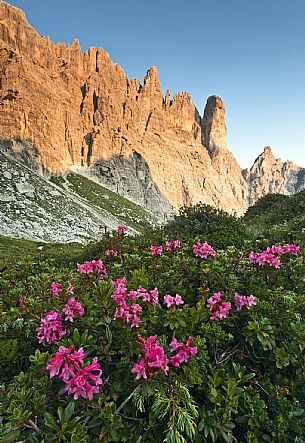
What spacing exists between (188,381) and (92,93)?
124 meters

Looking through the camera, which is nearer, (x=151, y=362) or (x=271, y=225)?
(x=151, y=362)

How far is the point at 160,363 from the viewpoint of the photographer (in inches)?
89.8

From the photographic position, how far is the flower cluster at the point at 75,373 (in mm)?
2078

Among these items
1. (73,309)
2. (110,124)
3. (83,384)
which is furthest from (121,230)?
(110,124)

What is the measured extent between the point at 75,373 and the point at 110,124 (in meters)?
118

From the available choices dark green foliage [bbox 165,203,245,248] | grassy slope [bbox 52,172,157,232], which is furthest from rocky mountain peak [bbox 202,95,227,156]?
dark green foliage [bbox 165,203,245,248]

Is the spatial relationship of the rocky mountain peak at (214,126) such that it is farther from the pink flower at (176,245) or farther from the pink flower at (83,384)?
the pink flower at (83,384)

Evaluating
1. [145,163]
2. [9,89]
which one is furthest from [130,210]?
[9,89]

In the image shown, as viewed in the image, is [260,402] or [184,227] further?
[184,227]

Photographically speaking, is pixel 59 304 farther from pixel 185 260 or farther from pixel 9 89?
pixel 9 89

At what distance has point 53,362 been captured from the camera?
2160mm

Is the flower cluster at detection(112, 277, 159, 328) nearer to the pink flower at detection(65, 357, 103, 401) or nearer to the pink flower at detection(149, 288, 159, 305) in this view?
the pink flower at detection(149, 288, 159, 305)

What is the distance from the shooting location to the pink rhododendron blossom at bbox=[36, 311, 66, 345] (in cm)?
274

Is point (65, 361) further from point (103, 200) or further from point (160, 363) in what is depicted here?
point (103, 200)
